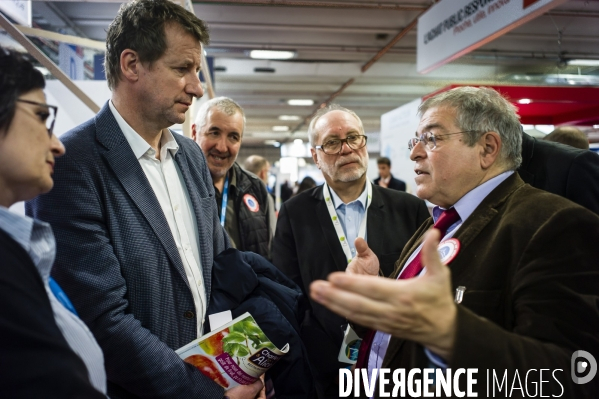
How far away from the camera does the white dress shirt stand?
5.27ft

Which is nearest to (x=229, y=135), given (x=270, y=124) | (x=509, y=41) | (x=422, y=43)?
(x=422, y=43)

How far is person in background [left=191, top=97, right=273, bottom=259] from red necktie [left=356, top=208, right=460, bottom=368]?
131 centimetres

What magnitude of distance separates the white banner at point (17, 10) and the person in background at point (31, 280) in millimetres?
Answer: 2299

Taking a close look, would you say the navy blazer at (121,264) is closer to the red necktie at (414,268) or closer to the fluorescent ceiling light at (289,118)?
the red necktie at (414,268)

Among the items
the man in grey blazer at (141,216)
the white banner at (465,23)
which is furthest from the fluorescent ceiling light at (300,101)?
the man in grey blazer at (141,216)

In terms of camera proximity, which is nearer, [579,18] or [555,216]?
[555,216]

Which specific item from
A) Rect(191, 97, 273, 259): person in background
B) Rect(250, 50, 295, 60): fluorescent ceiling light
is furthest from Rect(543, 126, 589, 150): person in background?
Rect(250, 50, 295, 60): fluorescent ceiling light

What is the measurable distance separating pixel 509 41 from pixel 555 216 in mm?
8625

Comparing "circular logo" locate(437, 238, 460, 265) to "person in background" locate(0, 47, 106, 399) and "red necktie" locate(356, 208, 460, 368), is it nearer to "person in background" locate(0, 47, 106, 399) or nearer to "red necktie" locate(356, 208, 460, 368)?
"red necktie" locate(356, 208, 460, 368)

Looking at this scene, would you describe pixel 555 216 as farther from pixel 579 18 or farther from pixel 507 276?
pixel 579 18

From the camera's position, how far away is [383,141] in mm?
9273

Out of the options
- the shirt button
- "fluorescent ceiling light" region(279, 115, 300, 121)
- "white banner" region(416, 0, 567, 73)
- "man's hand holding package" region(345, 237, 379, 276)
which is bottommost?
the shirt button

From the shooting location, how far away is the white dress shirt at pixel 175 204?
1605mm

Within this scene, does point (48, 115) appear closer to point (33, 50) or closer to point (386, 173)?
point (33, 50)
